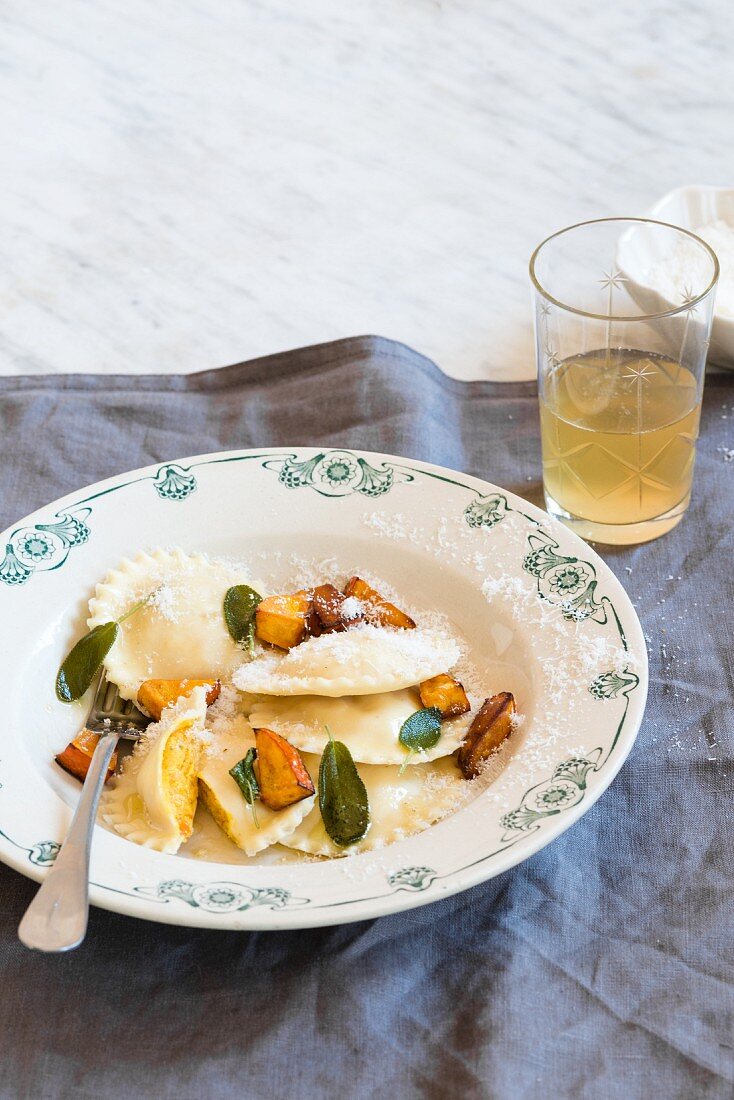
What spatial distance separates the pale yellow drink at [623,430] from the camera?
214 cm

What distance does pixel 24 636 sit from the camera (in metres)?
1.88

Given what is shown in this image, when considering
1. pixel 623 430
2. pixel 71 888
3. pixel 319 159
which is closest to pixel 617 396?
pixel 623 430

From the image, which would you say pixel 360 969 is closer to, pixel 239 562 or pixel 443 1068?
pixel 443 1068

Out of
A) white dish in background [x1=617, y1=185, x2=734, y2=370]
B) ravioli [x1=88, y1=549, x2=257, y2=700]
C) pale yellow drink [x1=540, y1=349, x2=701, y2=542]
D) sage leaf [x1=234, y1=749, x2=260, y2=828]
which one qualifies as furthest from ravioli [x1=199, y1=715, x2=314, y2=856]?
white dish in background [x1=617, y1=185, x2=734, y2=370]

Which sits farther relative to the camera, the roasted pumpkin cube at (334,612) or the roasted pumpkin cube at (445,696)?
the roasted pumpkin cube at (334,612)

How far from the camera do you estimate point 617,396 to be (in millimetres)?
2158

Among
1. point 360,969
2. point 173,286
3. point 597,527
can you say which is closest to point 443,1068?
point 360,969

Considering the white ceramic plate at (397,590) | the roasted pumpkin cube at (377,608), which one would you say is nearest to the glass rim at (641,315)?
the white ceramic plate at (397,590)

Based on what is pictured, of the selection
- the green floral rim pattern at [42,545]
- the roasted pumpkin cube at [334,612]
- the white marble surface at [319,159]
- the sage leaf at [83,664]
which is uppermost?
the green floral rim pattern at [42,545]

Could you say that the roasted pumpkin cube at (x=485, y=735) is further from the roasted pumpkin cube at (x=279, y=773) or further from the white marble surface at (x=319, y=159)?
the white marble surface at (x=319, y=159)

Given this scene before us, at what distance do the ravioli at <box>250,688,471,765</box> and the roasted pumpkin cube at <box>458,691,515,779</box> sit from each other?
0.09 ft

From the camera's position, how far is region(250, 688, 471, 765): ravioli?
1.71 metres

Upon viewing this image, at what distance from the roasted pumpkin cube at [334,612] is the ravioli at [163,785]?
9.0 inches

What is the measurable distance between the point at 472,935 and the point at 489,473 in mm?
1102
